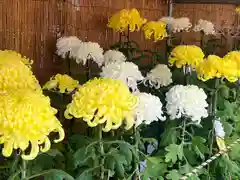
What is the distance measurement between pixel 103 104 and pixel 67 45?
0.96m

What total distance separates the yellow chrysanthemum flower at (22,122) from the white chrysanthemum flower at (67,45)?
3.38 ft

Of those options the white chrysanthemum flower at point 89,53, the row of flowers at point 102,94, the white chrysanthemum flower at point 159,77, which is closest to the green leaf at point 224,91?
the row of flowers at point 102,94

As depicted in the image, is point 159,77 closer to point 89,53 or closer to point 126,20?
point 89,53

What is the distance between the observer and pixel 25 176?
35.9 inches

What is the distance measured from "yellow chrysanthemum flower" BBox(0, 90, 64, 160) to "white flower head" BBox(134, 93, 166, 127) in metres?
0.42

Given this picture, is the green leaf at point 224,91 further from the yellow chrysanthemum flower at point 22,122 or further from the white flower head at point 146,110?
the yellow chrysanthemum flower at point 22,122

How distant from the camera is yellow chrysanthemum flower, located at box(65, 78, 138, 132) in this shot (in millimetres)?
953

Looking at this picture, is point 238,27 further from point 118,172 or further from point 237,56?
point 118,172

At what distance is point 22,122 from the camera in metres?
0.79

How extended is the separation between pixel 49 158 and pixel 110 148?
0.16 m

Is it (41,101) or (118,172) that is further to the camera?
(118,172)

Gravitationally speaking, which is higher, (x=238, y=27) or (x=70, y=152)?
(x=238, y=27)

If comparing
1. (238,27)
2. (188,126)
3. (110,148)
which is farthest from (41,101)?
(238,27)

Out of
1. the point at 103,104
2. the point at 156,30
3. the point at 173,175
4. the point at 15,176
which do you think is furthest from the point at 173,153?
the point at 156,30
